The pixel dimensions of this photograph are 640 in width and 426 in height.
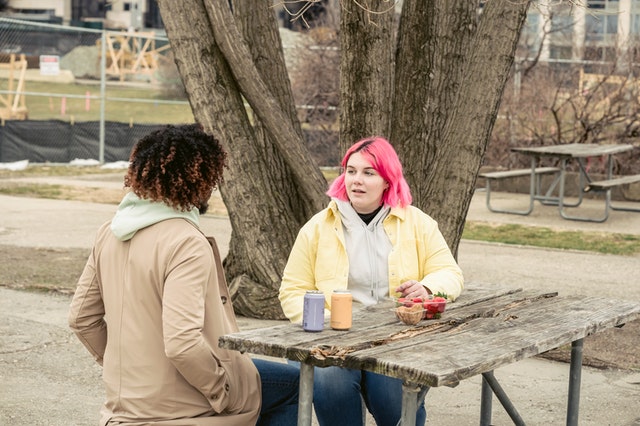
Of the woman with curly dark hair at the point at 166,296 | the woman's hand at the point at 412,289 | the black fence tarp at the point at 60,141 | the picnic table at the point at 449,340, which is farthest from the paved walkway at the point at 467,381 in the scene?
the black fence tarp at the point at 60,141

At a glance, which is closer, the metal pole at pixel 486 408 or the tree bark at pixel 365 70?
the metal pole at pixel 486 408

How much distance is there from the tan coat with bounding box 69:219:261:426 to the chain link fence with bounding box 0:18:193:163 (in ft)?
48.9

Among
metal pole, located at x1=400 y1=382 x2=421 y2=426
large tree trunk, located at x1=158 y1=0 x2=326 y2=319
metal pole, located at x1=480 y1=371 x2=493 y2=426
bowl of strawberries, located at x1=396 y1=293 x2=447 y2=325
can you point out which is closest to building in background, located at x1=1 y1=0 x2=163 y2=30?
large tree trunk, located at x1=158 y1=0 x2=326 y2=319

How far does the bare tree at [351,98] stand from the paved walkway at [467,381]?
74 centimetres

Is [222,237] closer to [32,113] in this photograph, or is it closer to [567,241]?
[567,241]

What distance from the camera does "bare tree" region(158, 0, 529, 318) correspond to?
21.3 ft

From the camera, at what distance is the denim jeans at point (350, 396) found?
4043 mm

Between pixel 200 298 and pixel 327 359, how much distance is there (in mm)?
422

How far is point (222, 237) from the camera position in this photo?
37.4ft

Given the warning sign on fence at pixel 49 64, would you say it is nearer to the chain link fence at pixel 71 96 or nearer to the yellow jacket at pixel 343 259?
the chain link fence at pixel 71 96

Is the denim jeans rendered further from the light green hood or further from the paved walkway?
the paved walkway

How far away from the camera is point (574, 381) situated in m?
4.65

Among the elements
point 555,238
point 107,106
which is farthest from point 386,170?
point 107,106

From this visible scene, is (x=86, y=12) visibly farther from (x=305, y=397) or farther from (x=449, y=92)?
(x=305, y=397)
